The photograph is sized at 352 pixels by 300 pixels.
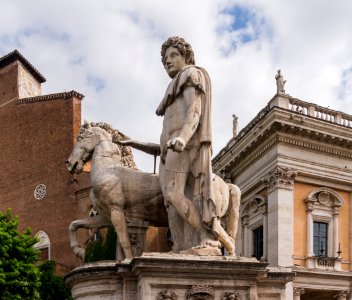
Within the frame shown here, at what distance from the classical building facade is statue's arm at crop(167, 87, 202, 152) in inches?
985

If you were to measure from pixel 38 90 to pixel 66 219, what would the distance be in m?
11.9

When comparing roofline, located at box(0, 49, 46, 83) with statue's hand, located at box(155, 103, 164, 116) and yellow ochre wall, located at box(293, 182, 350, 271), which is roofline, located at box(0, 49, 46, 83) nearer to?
yellow ochre wall, located at box(293, 182, 350, 271)

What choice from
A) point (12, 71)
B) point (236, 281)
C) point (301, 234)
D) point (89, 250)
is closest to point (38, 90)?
point (12, 71)

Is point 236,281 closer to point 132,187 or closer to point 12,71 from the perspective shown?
point 132,187

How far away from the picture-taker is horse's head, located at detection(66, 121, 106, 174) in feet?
32.7

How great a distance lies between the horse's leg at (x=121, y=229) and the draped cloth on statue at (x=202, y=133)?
1.08 metres

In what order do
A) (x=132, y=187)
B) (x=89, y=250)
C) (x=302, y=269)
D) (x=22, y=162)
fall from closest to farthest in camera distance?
(x=132, y=187), (x=89, y=250), (x=302, y=269), (x=22, y=162)

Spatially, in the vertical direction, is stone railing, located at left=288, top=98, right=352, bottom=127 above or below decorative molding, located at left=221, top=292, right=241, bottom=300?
above

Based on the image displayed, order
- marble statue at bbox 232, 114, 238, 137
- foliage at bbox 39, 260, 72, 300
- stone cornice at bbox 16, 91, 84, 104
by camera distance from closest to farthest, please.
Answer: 1. foliage at bbox 39, 260, 72, 300
2. marble statue at bbox 232, 114, 238, 137
3. stone cornice at bbox 16, 91, 84, 104

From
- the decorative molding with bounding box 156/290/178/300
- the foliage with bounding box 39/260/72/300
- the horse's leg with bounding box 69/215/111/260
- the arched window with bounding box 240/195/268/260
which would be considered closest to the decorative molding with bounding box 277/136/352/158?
the arched window with bounding box 240/195/268/260

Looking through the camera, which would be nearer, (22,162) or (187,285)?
(187,285)

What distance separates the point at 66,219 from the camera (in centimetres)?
4712

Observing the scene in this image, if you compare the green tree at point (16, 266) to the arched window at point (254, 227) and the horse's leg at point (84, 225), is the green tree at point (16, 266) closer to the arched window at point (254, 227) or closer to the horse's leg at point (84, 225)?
the arched window at point (254, 227)

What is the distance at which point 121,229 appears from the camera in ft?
29.5
